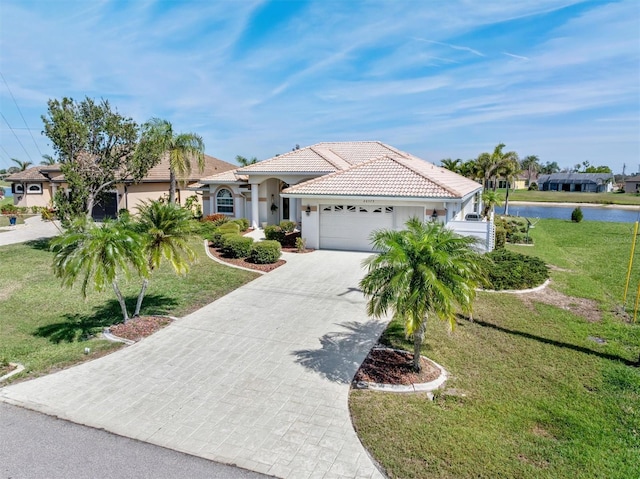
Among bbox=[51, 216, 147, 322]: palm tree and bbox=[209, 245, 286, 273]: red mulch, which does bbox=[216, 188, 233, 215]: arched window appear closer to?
bbox=[209, 245, 286, 273]: red mulch

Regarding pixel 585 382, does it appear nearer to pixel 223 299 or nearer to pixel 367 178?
pixel 223 299

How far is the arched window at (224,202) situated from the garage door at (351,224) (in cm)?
984

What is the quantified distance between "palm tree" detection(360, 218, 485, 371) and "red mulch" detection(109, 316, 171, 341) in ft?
20.1

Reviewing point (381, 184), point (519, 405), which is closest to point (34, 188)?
point (381, 184)

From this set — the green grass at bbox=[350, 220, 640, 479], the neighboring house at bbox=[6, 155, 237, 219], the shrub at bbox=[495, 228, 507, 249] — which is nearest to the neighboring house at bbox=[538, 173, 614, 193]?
the neighboring house at bbox=[6, 155, 237, 219]

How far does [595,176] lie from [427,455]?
10922cm

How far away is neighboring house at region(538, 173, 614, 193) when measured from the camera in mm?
93463

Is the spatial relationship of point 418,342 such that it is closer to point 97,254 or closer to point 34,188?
point 97,254

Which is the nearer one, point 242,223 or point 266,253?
point 266,253

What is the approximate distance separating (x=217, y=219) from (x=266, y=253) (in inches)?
396

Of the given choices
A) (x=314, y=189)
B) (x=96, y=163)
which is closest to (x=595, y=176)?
(x=314, y=189)

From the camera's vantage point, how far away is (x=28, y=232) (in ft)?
89.0

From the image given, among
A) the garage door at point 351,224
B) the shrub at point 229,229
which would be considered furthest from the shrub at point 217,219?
the garage door at point 351,224

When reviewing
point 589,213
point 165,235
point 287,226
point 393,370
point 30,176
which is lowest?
point 393,370
